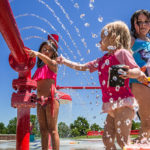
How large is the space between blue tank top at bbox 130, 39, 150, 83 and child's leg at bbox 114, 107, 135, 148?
2.30 ft

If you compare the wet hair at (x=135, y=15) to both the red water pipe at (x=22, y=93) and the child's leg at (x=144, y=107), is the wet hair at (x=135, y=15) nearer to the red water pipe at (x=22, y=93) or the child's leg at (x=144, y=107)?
the child's leg at (x=144, y=107)

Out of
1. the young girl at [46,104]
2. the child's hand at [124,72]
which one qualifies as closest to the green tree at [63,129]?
the young girl at [46,104]

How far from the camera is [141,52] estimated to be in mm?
2594

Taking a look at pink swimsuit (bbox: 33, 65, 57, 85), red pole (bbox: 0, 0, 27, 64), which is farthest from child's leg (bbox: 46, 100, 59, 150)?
red pole (bbox: 0, 0, 27, 64)

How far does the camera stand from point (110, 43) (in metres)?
2.07

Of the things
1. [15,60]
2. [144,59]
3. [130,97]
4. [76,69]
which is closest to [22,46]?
[15,60]

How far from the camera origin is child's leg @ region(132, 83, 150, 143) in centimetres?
238

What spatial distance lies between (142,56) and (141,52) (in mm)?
55

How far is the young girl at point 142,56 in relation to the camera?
2.38m

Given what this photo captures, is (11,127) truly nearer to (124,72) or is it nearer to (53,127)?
(53,127)

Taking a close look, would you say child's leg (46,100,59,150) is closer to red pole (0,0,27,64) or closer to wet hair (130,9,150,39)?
red pole (0,0,27,64)

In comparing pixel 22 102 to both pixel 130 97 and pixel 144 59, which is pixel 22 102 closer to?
pixel 130 97

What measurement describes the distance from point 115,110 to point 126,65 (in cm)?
34

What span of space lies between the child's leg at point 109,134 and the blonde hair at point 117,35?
584 mm
